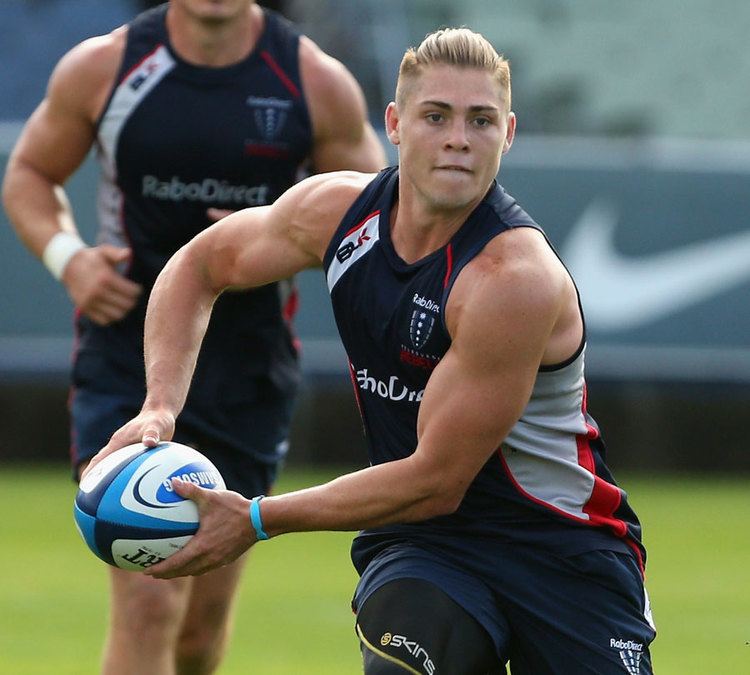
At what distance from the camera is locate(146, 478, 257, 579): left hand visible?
4457 millimetres

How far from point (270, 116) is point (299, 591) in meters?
3.94

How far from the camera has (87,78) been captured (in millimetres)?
6176

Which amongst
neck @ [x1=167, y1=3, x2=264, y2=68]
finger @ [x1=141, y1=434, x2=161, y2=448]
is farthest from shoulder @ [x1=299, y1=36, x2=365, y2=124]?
finger @ [x1=141, y1=434, x2=161, y2=448]

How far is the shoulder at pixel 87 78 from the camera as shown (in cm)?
618

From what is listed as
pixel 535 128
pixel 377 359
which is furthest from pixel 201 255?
pixel 535 128

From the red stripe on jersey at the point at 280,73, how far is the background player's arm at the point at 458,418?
6.45 feet

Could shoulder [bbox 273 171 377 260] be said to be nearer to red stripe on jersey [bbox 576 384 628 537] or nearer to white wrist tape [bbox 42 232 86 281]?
red stripe on jersey [bbox 576 384 628 537]

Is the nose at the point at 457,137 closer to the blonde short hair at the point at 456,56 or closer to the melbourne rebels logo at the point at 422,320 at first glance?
the blonde short hair at the point at 456,56

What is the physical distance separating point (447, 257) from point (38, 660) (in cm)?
390

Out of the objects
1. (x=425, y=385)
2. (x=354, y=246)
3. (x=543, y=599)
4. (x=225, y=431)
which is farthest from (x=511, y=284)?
(x=225, y=431)

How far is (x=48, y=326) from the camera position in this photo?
13.4 metres

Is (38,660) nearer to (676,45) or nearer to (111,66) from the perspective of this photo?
(111,66)

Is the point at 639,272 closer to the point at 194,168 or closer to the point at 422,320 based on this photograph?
the point at 194,168

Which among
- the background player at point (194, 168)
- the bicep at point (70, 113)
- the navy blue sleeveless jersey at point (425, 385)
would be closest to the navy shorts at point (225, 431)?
the background player at point (194, 168)
